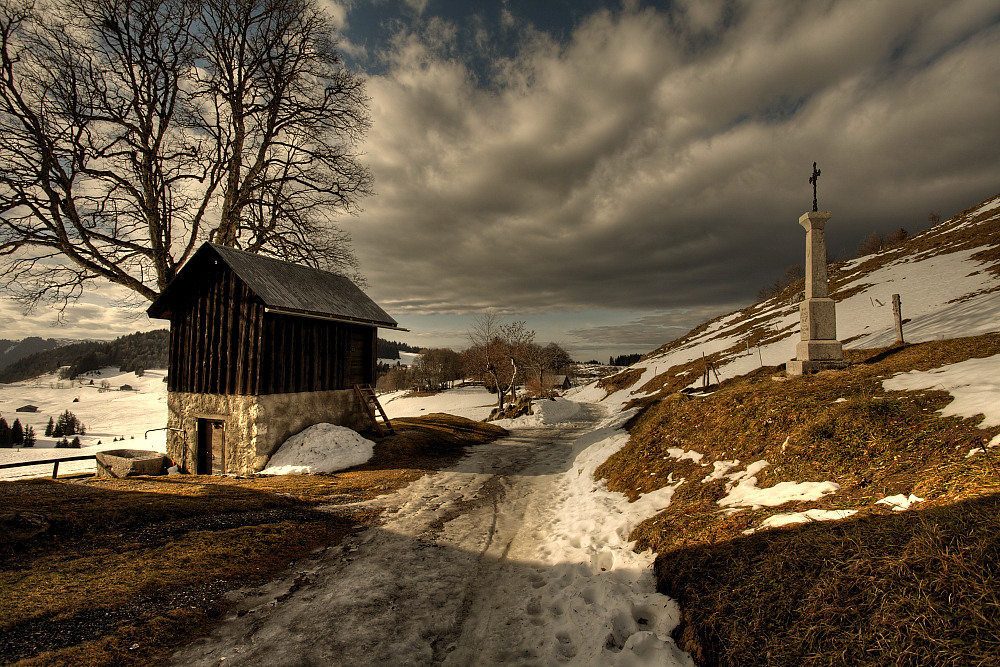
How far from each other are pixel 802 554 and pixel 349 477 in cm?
1129

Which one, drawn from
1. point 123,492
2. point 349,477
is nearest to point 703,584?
point 349,477

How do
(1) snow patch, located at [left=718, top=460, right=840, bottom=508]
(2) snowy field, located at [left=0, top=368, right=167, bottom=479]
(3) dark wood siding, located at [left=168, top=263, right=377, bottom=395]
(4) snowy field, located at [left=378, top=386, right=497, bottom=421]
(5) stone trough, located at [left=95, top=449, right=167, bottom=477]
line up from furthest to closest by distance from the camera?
1. (4) snowy field, located at [left=378, top=386, right=497, bottom=421]
2. (2) snowy field, located at [left=0, top=368, right=167, bottom=479]
3. (3) dark wood siding, located at [left=168, top=263, right=377, bottom=395]
4. (5) stone trough, located at [left=95, top=449, right=167, bottom=477]
5. (1) snow patch, located at [left=718, top=460, right=840, bottom=508]

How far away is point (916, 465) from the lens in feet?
15.4

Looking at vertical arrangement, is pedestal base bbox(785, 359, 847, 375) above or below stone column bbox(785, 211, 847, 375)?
below

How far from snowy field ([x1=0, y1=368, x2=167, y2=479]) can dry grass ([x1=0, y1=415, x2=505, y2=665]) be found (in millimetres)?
22301

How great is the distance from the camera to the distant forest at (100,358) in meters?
156


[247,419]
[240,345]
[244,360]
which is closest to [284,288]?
[240,345]

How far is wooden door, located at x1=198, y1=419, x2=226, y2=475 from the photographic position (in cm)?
1375

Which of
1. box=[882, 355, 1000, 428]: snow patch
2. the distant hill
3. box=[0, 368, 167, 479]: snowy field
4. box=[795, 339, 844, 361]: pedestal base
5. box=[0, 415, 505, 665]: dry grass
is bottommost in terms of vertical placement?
box=[0, 368, 167, 479]: snowy field

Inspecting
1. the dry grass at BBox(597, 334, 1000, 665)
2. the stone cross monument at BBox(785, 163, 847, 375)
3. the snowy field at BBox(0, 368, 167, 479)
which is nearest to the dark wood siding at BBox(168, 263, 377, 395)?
the dry grass at BBox(597, 334, 1000, 665)

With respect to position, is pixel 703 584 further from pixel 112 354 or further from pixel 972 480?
pixel 112 354

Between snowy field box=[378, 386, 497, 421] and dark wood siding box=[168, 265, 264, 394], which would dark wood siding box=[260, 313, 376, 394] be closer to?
dark wood siding box=[168, 265, 264, 394]

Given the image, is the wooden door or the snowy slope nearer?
the wooden door

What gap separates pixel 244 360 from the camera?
44.1ft
